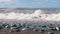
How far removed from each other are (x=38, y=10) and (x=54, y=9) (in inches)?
134

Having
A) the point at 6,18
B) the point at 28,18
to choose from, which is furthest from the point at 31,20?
the point at 6,18

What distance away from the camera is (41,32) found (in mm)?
21859

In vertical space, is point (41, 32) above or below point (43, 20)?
above

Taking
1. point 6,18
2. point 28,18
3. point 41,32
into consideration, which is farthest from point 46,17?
point 41,32

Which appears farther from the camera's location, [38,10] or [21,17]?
[38,10]

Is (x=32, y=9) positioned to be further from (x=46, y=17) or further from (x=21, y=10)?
(x=46, y=17)

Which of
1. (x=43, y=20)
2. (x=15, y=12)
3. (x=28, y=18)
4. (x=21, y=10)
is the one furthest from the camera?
(x=21, y=10)

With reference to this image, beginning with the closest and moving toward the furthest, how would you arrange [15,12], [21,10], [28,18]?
[28,18] → [15,12] → [21,10]

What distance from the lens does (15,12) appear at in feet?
131

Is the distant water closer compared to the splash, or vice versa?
the distant water

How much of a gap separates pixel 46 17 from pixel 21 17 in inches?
194

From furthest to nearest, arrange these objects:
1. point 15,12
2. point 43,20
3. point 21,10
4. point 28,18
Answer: point 21,10 → point 15,12 → point 28,18 → point 43,20

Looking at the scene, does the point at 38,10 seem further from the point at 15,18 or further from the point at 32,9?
the point at 15,18

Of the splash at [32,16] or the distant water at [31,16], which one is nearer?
the distant water at [31,16]
